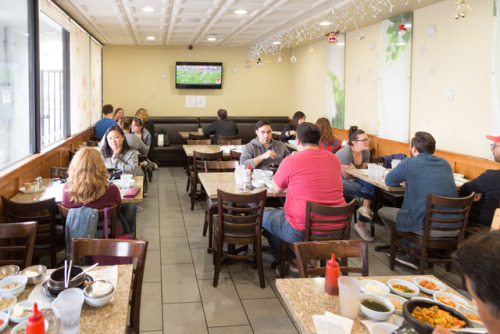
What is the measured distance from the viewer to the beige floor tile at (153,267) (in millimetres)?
4145

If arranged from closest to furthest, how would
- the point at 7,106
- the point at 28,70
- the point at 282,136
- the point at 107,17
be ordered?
the point at 7,106
the point at 28,70
the point at 107,17
the point at 282,136

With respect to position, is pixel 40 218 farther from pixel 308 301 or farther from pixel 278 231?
pixel 308 301

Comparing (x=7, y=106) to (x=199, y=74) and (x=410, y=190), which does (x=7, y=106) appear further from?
(x=199, y=74)

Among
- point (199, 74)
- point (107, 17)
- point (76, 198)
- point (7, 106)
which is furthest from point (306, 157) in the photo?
point (199, 74)

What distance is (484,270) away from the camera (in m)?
1.12

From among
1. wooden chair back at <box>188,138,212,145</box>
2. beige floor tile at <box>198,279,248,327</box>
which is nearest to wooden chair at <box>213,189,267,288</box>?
beige floor tile at <box>198,279,248,327</box>

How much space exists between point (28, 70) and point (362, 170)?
161 inches

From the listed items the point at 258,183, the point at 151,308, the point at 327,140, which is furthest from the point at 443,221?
the point at 327,140

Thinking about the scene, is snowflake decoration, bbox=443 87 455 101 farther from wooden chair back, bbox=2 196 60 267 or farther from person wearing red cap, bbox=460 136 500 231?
wooden chair back, bbox=2 196 60 267

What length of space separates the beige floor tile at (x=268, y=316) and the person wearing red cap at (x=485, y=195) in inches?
85.8

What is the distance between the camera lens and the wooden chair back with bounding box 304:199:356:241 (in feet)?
11.3

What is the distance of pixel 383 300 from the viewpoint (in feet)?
6.49

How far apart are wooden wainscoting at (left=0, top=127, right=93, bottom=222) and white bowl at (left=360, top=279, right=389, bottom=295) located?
315 centimetres

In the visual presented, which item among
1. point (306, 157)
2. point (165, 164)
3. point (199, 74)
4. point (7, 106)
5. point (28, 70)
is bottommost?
point (165, 164)
